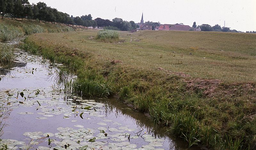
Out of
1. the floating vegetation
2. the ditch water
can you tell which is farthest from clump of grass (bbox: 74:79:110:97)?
the floating vegetation

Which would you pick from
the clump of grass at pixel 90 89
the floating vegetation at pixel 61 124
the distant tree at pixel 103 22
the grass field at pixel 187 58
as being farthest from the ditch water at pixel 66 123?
the distant tree at pixel 103 22

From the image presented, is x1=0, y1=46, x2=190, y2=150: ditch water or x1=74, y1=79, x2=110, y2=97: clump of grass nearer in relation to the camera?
x1=0, y1=46, x2=190, y2=150: ditch water

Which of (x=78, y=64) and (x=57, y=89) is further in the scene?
(x=78, y=64)

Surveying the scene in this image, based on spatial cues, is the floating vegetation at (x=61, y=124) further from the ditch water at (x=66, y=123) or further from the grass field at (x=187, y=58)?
the grass field at (x=187, y=58)

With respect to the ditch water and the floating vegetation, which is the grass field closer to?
the ditch water

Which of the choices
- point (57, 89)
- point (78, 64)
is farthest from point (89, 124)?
point (78, 64)

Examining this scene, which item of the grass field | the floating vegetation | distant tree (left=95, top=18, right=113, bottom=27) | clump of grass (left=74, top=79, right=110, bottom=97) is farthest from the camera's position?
distant tree (left=95, top=18, right=113, bottom=27)

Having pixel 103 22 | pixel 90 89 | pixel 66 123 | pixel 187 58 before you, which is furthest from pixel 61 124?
pixel 103 22

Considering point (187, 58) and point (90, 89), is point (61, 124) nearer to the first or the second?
point (90, 89)

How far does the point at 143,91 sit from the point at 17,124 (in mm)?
5684

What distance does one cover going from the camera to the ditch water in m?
6.34

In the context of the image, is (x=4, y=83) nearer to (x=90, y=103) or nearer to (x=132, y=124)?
(x=90, y=103)

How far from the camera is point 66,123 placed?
777 cm

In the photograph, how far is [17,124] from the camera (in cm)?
730
